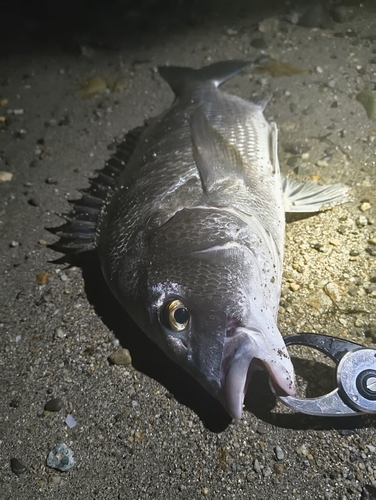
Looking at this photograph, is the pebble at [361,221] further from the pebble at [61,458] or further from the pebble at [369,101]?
the pebble at [61,458]

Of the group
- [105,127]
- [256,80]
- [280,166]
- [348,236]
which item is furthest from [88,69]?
[348,236]

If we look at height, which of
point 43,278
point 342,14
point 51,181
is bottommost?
point 43,278

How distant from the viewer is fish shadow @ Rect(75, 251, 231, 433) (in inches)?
97.5

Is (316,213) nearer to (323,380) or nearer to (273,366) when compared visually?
(323,380)

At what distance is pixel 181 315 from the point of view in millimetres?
2271

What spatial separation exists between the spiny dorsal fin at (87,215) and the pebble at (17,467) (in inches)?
49.9

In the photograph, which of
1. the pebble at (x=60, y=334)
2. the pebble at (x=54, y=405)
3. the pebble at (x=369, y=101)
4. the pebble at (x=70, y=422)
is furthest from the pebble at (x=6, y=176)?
the pebble at (x=369, y=101)

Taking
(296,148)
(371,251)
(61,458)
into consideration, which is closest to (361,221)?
(371,251)

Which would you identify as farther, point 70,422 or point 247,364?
point 70,422

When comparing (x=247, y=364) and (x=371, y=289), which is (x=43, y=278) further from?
(x=371, y=289)

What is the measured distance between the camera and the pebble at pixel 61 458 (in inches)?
96.0

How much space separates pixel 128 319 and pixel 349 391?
1344 millimetres

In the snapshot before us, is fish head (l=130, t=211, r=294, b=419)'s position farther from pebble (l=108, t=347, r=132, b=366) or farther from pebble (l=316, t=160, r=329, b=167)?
pebble (l=316, t=160, r=329, b=167)

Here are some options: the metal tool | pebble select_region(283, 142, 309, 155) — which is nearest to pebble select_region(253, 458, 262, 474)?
the metal tool
